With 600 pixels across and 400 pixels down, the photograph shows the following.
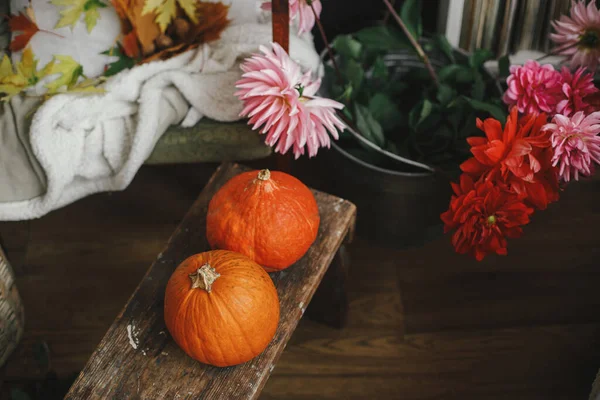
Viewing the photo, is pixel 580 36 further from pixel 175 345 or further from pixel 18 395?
pixel 18 395

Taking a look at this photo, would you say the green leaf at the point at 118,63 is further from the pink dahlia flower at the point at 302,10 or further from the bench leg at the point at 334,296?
the bench leg at the point at 334,296

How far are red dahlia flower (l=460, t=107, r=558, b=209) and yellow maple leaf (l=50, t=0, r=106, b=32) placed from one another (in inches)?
30.5

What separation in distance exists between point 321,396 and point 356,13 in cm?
94

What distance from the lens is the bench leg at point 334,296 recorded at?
1.16 metres

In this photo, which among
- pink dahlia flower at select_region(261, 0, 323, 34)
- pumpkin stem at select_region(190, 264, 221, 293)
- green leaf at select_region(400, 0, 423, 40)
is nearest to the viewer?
pumpkin stem at select_region(190, 264, 221, 293)

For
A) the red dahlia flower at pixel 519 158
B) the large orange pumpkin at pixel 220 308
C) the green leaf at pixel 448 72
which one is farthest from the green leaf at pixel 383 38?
the large orange pumpkin at pixel 220 308

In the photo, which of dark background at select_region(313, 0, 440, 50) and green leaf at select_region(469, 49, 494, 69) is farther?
dark background at select_region(313, 0, 440, 50)

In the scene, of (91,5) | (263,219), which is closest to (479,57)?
(263,219)

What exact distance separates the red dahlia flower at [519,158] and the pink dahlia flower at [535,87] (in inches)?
2.6

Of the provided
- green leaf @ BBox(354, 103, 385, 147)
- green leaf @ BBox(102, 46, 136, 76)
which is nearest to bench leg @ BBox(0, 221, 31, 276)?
green leaf @ BBox(102, 46, 136, 76)

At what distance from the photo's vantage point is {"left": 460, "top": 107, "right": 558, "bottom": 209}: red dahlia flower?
2.83ft

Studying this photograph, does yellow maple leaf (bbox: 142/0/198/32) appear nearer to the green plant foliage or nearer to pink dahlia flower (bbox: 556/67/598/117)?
the green plant foliage

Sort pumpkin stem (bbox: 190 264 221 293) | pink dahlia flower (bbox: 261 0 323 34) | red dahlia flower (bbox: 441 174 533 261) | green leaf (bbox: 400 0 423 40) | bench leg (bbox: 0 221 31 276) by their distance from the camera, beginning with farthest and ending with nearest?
bench leg (bbox: 0 221 31 276)
green leaf (bbox: 400 0 423 40)
pink dahlia flower (bbox: 261 0 323 34)
red dahlia flower (bbox: 441 174 533 261)
pumpkin stem (bbox: 190 264 221 293)

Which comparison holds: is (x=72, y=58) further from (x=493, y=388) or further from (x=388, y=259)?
(x=493, y=388)
